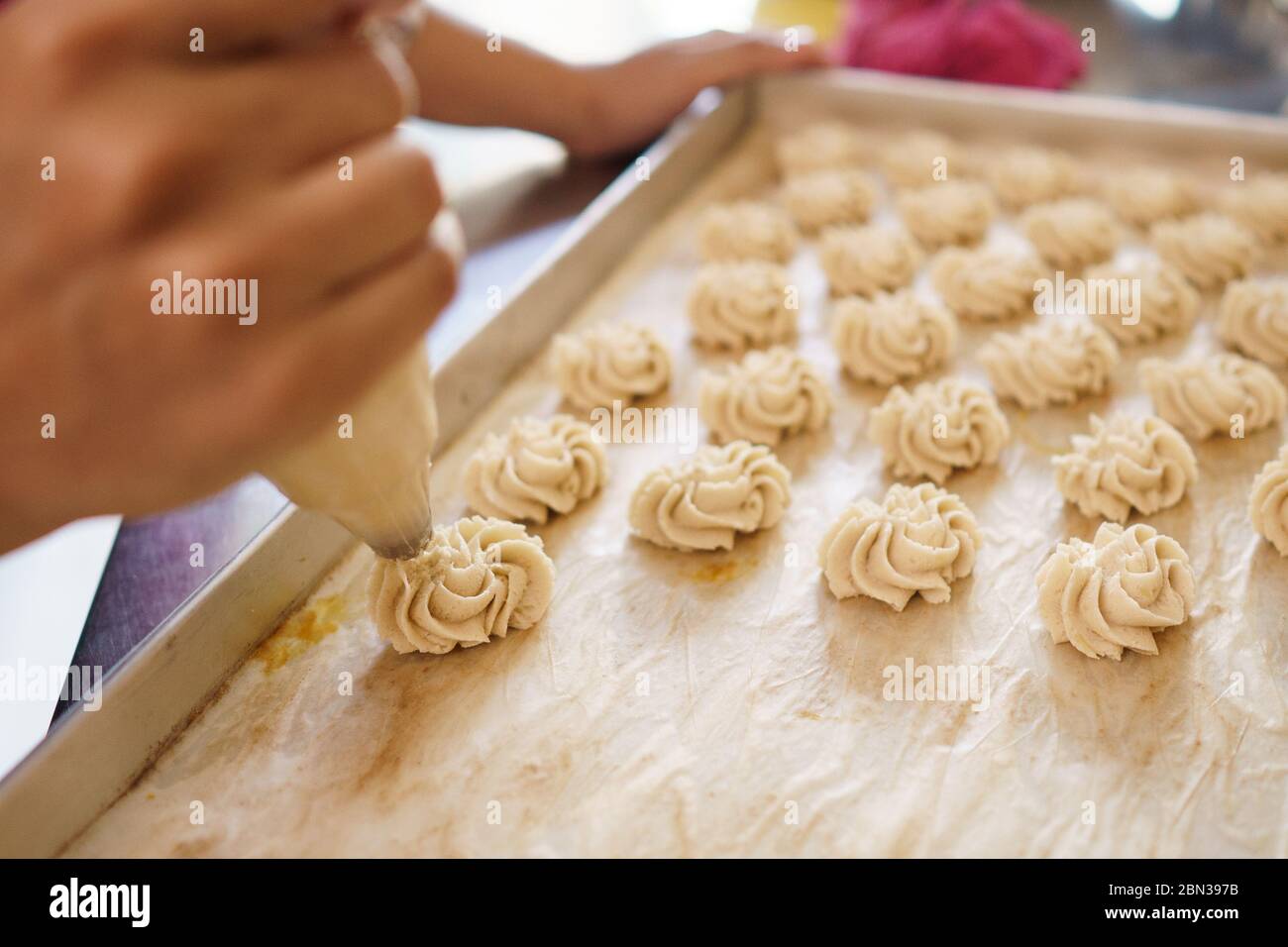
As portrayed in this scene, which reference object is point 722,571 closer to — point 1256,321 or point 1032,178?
point 1256,321

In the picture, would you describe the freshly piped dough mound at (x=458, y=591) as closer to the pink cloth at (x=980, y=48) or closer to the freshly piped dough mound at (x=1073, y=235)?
the freshly piped dough mound at (x=1073, y=235)

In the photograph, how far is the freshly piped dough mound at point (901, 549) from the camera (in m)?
1.48

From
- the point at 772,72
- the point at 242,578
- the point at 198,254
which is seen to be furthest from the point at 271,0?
the point at 772,72

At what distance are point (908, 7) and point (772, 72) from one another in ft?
1.98

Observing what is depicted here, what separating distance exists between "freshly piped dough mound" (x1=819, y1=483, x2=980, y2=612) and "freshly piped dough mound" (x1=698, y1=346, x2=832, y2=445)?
30 cm

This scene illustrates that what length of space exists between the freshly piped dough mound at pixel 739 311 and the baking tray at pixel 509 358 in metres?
0.27

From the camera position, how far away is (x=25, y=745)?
1315mm

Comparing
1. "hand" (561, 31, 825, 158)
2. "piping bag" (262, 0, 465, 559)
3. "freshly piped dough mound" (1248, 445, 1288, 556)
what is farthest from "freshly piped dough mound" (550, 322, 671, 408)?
"freshly piped dough mound" (1248, 445, 1288, 556)

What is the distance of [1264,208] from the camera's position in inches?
89.3

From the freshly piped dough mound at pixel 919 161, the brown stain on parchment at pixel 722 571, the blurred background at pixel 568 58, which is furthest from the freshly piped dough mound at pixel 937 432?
the freshly piped dough mound at pixel 919 161
